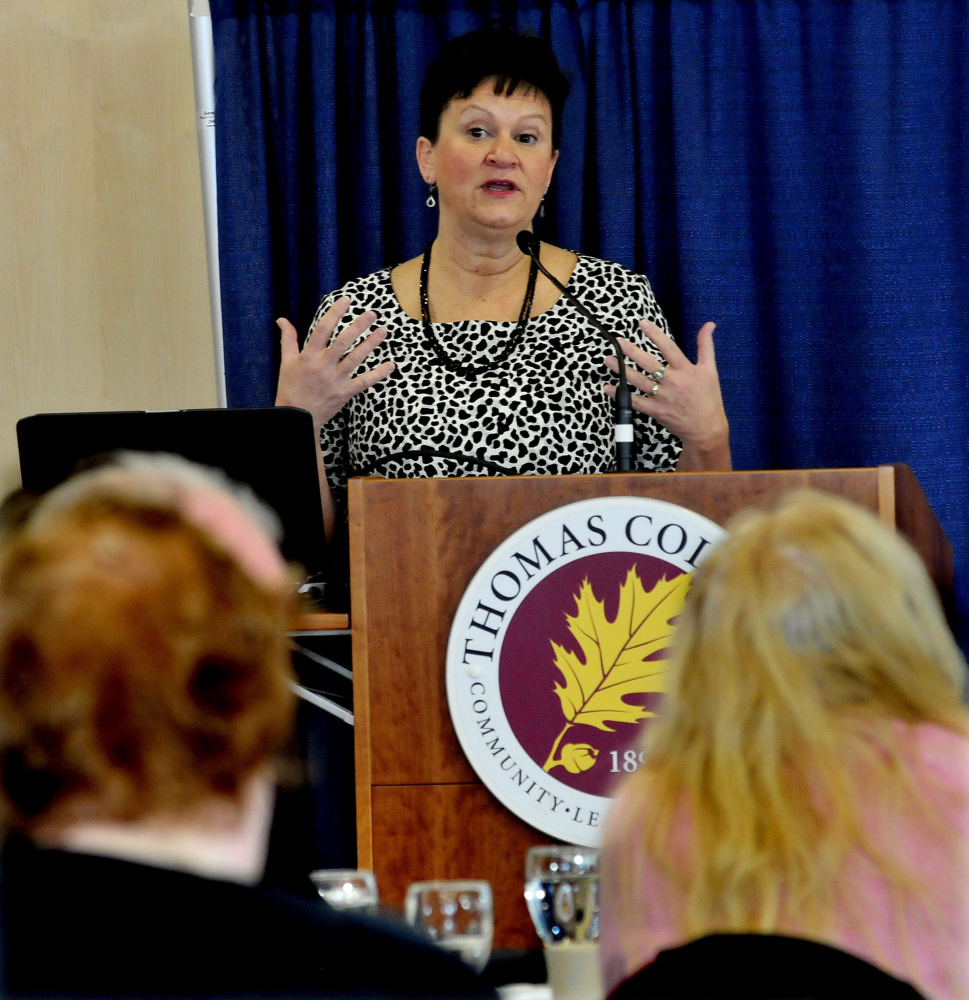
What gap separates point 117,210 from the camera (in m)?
3.60

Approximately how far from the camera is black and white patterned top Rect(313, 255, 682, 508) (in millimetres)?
2691

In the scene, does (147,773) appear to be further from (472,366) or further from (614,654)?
(472,366)

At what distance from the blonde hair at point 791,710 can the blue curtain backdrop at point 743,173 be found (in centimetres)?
233

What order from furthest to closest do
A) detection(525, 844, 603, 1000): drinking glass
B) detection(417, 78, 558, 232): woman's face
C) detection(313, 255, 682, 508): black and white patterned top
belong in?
detection(417, 78, 558, 232): woman's face, detection(313, 255, 682, 508): black and white patterned top, detection(525, 844, 603, 1000): drinking glass

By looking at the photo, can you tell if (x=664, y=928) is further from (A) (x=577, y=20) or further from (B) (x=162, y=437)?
(A) (x=577, y=20)

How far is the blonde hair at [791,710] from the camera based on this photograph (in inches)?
40.3

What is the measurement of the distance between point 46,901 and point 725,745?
1.68 ft

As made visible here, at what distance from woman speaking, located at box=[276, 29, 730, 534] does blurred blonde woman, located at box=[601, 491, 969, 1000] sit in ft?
4.89

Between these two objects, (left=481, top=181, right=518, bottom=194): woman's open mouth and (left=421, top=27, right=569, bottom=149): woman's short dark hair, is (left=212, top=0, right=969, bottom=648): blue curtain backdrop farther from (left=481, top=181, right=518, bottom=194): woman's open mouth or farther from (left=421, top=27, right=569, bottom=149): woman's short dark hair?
(left=481, top=181, right=518, bottom=194): woman's open mouth

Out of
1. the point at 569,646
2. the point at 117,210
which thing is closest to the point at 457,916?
the point at 569,646

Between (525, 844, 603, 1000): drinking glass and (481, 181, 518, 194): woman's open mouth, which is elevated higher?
(481, 181, 518, 194): woman's open mouth

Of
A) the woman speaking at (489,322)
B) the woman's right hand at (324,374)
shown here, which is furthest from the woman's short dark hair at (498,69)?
the woman's right hand at (324,374)

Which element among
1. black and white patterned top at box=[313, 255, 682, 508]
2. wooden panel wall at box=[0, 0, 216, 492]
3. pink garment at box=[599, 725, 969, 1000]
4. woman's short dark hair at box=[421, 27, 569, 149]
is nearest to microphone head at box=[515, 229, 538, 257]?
black and white patterned top at box=[313, 255, 682, 508]

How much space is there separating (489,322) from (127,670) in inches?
86.1
